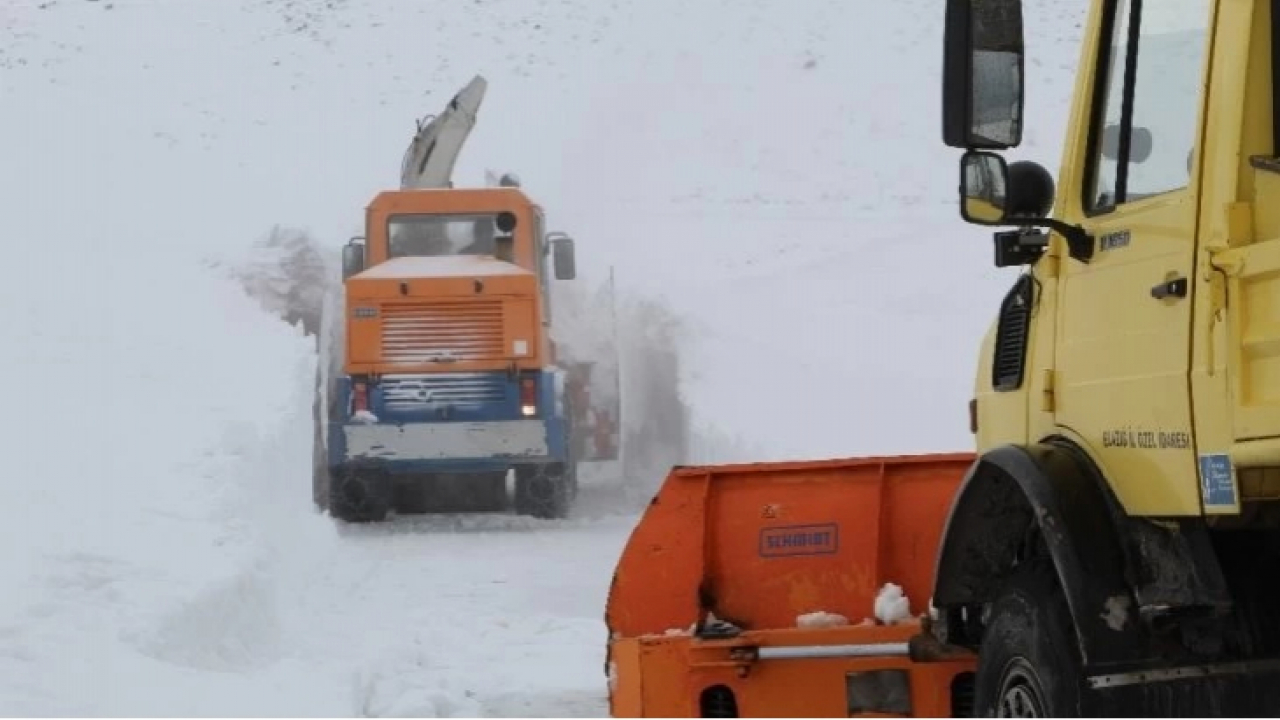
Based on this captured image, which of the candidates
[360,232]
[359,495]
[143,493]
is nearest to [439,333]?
[359,495]

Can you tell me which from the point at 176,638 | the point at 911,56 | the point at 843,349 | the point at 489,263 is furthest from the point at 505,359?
the point at 911,56

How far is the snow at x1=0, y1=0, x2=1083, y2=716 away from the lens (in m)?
9.28

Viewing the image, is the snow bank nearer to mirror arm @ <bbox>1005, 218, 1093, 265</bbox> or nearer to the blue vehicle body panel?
the blue vehicle body panel

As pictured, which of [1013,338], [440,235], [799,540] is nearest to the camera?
[1013,338]

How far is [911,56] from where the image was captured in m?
41.9

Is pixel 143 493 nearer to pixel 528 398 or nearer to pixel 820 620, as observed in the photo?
pixel 528 398

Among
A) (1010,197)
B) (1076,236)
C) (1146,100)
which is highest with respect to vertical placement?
(1146,100)

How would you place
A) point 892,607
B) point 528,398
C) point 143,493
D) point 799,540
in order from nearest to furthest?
point 892,607
point 799,540
point 143,493
point 528,398

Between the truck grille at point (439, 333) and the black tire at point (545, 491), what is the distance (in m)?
1.02

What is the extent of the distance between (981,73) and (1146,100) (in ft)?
1.26

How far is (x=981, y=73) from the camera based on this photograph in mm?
4676

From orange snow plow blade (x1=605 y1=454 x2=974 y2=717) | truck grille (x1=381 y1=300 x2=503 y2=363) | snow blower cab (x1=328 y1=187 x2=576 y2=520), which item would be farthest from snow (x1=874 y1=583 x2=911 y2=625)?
truck grille (x1=381 y1=300 x2=503 y2=363)

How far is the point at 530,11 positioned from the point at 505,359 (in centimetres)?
2971

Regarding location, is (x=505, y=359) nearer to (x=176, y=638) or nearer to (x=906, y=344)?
(x=176, y=638)
